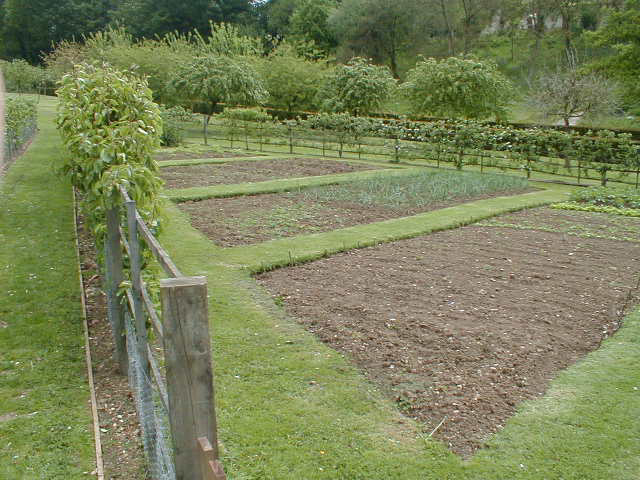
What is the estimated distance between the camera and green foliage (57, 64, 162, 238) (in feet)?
14.2

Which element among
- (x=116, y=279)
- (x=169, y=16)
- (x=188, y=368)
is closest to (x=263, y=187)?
Result: (x=116, y=279)

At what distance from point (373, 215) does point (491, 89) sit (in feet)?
48.9

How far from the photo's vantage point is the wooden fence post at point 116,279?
14.1 feet

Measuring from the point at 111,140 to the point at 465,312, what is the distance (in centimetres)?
390

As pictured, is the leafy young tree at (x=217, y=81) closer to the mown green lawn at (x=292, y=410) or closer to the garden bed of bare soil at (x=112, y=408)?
the mown green lawn at (x=292, y=410)

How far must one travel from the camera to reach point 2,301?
617 centimetres

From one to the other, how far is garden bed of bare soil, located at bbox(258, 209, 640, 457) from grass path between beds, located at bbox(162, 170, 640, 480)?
0.57ft

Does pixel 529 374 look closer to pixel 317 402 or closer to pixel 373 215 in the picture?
pixel 317 402

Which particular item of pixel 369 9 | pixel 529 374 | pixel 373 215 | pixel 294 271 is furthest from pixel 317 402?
pixel 369 9

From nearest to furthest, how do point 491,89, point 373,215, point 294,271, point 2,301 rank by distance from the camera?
1. point 2,301
2. point 294,271
3. point 373,215
4. point 491,89

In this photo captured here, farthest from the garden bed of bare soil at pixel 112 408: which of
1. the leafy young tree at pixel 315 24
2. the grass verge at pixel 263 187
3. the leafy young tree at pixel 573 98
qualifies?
the leafy young tree at pixel 315 24

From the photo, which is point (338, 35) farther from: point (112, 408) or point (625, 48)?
point (112, 408)

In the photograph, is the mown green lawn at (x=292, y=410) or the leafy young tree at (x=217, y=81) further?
the leafy young tree at (x=217, y=81)

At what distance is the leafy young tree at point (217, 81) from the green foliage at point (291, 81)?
3.34 metres
